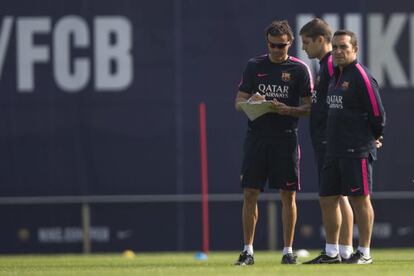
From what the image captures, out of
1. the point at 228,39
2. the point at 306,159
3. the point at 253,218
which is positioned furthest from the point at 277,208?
the point at 253,218

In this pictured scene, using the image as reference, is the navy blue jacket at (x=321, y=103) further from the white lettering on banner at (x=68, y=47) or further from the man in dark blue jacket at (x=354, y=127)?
the white lettering on banner at (x=68, y=47)

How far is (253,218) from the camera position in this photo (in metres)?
10.0

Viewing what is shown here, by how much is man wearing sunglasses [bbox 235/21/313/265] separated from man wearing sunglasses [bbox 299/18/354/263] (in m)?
0.10

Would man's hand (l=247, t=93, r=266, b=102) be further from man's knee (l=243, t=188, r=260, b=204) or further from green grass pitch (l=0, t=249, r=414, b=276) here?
green grass pitch (l=0, t=249, r=414, b=276)

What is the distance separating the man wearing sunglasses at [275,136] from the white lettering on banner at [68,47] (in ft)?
13.0

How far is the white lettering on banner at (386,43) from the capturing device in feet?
45.3

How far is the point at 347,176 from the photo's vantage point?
9.59m

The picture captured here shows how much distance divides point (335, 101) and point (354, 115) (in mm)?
167

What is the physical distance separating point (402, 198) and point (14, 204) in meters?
3.98

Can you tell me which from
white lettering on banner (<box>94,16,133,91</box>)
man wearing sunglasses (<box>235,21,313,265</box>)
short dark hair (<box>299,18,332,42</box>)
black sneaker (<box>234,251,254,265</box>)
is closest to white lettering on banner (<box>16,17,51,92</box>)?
white lettering on banner (<box>94,16,133,91</box>)

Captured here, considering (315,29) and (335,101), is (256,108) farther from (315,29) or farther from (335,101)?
(315,29)

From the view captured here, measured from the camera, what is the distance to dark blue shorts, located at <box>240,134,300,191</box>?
1002 centimetres

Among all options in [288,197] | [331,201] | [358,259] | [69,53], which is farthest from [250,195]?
[69,53]

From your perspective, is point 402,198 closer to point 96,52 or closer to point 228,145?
point 228,145
